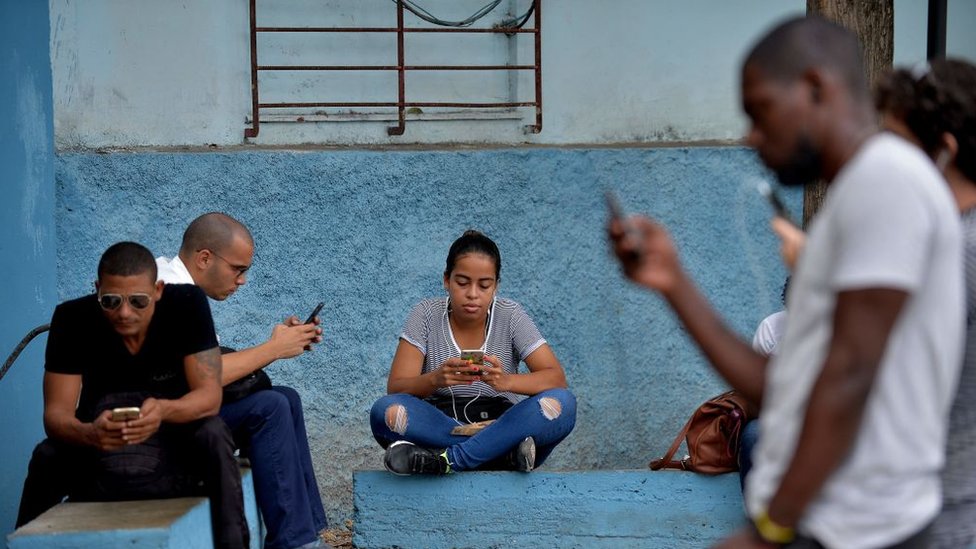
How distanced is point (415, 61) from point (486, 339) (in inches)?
57.8

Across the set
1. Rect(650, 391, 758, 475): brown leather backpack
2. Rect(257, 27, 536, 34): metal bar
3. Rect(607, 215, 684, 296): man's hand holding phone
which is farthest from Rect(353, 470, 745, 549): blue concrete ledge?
Rect(607, 215, 684, 296): man's hand holding phone

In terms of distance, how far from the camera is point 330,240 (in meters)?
6.02

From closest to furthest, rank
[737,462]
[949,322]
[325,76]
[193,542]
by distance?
[949,322] → [193,542] → [737,462] → [325,76]

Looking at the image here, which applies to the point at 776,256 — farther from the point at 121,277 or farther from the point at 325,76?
the point at 121,277

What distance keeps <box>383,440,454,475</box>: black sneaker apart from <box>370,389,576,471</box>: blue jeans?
0.05 meters

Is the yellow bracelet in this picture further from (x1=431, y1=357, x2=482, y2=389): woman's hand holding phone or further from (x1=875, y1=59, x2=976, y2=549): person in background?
(x1=431, y1=357, x2=482, y2=389): woman's hand holding phone

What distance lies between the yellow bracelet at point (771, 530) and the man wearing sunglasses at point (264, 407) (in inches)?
110

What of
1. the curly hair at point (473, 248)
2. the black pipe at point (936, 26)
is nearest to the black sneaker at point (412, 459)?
the curly hair at point (473, 248)

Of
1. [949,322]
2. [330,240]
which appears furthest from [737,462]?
[949,322]

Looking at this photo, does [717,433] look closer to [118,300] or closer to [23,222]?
[118,300]

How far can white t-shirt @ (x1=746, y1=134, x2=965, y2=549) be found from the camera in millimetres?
1875

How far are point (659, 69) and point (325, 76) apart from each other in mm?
1599

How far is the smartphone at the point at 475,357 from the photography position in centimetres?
507

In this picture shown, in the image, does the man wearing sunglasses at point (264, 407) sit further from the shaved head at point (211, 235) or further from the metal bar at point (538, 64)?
the metal bar at point (538, 64)
